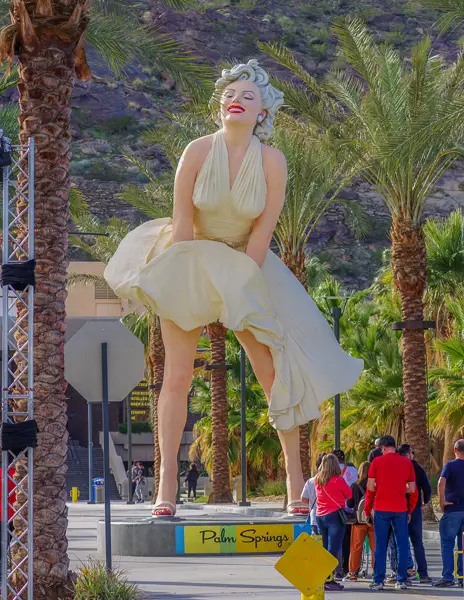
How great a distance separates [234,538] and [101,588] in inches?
199

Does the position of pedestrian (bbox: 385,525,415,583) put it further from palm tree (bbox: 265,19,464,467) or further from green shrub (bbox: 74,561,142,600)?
palm tree (bbox: 265,19,464,467)

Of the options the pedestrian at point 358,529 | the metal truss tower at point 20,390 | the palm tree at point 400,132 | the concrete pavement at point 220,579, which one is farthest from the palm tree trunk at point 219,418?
the metal truss tower at point 20,390

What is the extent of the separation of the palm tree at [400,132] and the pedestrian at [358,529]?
375 inches

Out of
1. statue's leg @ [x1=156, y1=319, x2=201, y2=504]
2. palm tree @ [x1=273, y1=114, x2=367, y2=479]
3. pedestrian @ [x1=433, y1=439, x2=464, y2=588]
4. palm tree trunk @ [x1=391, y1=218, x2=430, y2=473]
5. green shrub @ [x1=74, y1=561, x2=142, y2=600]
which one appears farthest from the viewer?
palm tree @ [x1=273, y1=114, x2=367, y2=479]

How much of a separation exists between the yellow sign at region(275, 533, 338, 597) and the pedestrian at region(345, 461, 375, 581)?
3896mm

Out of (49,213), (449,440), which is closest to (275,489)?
(449,440)

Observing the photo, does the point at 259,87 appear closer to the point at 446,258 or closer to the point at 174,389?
the point at 174,389

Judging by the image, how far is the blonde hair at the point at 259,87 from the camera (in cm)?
1281

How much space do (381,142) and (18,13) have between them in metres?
12.4

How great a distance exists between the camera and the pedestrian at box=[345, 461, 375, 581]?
13.2m

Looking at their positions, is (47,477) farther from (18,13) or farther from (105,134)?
(105,134)

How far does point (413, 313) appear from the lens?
2372 cm

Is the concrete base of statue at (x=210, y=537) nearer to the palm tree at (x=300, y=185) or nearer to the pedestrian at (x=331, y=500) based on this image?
the pedestrian at (x=331, y=500)

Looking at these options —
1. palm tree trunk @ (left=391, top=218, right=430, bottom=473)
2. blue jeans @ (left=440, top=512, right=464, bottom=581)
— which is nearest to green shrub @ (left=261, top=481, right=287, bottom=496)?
palm tree trunk @ (left=391, top=218, right=430, bottom=473)
